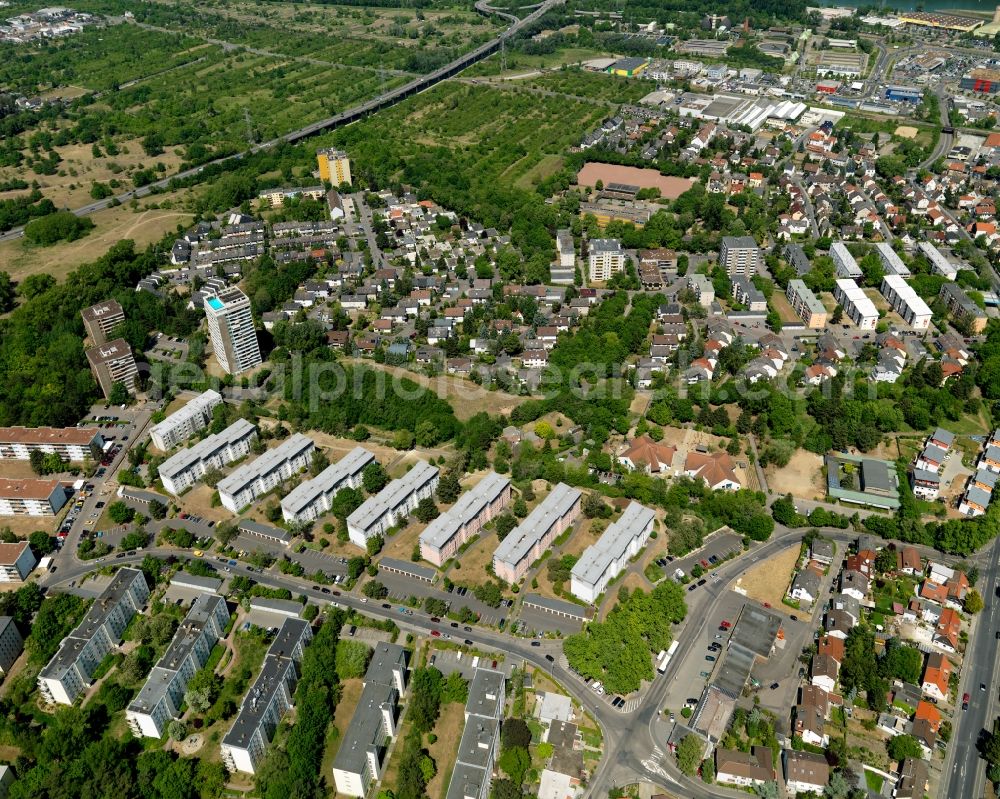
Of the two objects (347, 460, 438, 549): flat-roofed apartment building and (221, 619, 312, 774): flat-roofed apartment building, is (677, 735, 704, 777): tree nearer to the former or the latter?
(221, 619, 312, 774): flat-roofed apartment building

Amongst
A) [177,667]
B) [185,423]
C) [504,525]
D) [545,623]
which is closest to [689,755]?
[545,623]

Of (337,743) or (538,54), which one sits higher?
(538,54)

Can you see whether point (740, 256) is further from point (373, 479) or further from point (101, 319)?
point (101, 319)

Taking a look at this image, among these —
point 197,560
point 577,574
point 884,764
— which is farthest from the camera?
point 197,560

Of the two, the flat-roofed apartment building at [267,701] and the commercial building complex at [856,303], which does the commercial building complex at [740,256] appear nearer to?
the commercial building complex at [856,303]

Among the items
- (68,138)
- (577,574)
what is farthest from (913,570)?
(68,138)

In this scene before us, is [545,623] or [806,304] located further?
[806,304]

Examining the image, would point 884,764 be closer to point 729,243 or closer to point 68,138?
point 729,243

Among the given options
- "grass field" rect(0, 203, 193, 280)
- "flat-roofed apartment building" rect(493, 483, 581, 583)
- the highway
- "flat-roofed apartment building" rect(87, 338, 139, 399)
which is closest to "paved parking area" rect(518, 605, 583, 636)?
"flat-roofed apartment building" rect(493, 483, 581, 583)
